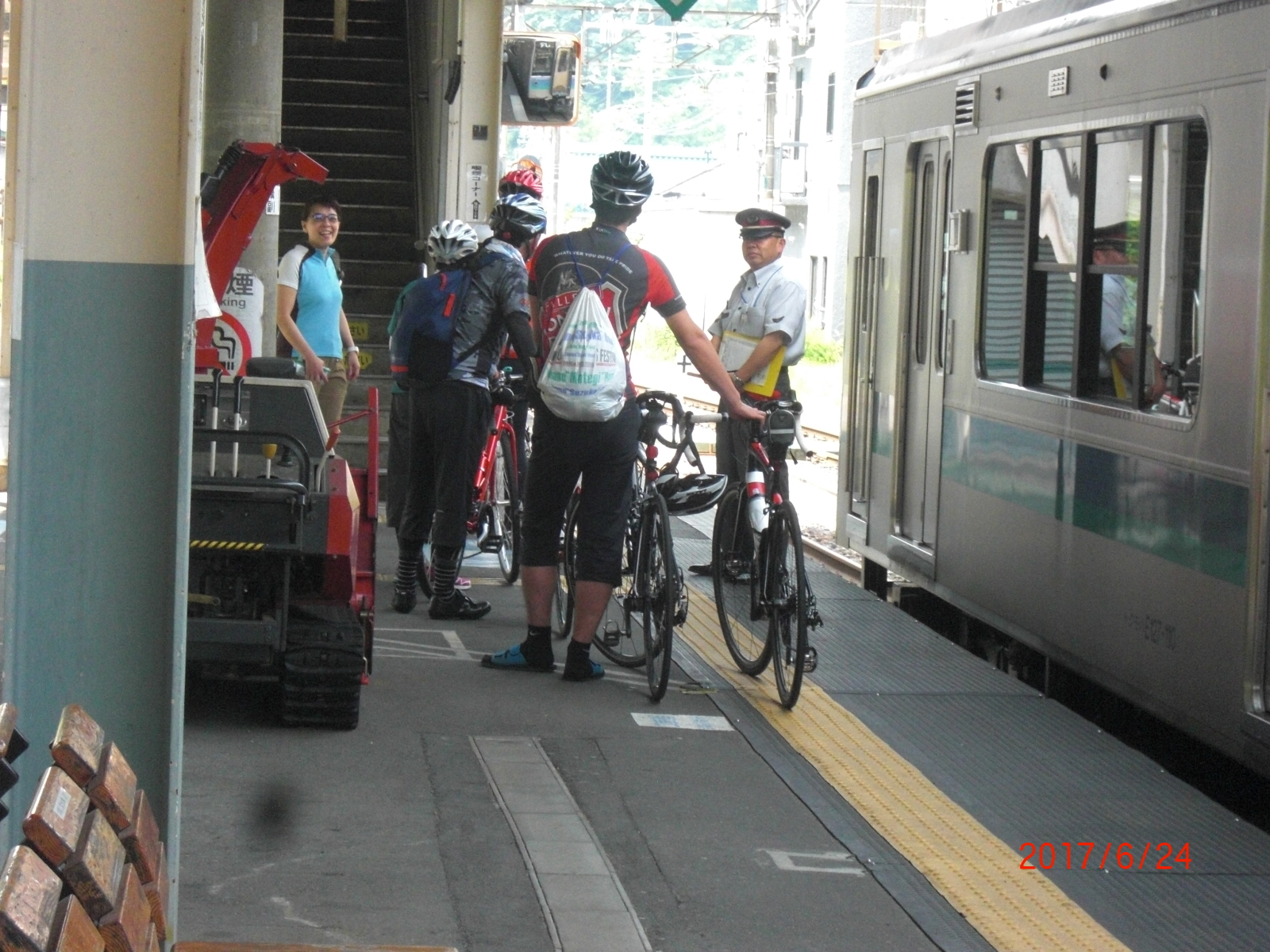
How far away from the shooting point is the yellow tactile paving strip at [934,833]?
4.30 meters

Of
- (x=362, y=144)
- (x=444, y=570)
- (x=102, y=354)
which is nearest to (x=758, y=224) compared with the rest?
(x=444, y=570)

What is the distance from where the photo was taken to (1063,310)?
7.15 metres

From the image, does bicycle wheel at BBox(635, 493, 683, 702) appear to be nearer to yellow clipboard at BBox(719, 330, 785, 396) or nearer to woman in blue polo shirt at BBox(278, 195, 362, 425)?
yellow clipboard at BBox(719, 330, 785, 396)

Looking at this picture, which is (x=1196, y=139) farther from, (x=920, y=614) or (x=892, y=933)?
(x=920, y=614)

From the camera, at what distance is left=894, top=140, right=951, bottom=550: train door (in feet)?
28.6

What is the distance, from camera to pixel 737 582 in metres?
7.11

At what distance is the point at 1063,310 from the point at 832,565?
4.56 metres

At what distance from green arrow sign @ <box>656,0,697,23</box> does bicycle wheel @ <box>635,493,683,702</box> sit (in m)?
3.01

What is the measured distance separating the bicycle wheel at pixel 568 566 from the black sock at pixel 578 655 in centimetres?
48

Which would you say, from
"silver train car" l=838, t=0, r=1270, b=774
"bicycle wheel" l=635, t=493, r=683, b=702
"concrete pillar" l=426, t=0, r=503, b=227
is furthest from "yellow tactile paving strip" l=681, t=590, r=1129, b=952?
"concrete pillar" l=426, t=0, r=503, b=227

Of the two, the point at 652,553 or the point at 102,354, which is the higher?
the point at 102,354

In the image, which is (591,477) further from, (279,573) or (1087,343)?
(1087,343)

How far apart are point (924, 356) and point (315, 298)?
3.32 meters
